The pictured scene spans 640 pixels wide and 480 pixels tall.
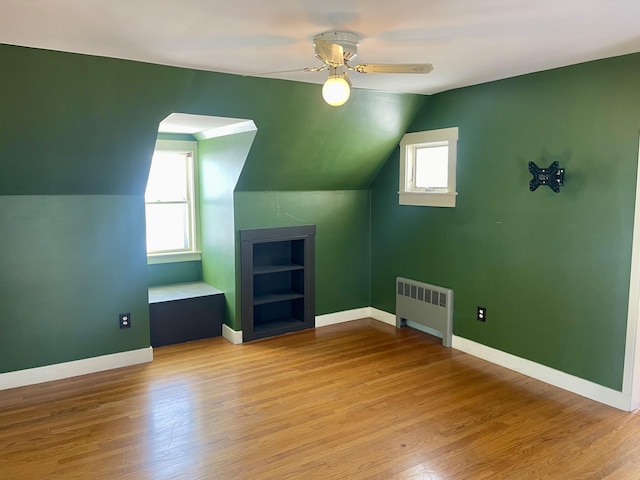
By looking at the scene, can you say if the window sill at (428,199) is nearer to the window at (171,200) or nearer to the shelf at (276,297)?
the shelf at (276,297)

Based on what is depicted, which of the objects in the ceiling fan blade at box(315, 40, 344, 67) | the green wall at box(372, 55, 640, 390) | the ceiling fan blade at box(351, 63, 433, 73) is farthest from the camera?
the green wall at box(372, 55, 640, 390)

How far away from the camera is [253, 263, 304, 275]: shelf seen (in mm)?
4675

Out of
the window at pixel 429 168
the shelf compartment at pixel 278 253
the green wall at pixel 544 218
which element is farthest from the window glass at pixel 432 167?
the shelf compartment at pixel 278 253

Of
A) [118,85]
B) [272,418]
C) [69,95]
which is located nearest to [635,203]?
[272,418]

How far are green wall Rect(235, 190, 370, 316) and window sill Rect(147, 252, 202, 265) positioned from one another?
0.94 meters

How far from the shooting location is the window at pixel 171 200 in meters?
4.95

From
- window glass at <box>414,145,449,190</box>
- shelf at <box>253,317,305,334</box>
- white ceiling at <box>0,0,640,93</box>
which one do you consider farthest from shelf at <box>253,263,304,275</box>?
white ceiling at <box>0,0,640,93</box>

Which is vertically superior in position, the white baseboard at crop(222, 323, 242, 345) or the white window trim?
the white window trim

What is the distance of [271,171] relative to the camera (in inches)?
174

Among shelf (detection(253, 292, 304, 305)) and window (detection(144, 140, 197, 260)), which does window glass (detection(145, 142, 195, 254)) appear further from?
shelf (detection(253, 292, 304, 305))

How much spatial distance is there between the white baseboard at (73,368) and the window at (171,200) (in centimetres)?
125

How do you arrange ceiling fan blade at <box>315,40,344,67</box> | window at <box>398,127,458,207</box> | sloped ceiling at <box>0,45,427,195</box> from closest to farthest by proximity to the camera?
ceiling fan blade at <box>315,40,344,67</box> → sloped ceiling at <box>0,45,427,195</box> → window at <box>398,127,458,207</box>

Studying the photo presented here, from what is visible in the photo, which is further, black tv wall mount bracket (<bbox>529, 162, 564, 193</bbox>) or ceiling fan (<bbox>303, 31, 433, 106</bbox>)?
black tv wall mount bracket (<bbox>529, 162, 564, 193</bbox>)

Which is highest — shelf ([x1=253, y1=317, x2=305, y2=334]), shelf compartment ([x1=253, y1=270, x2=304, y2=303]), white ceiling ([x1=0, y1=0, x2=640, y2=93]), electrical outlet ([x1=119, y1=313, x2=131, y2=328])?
white ceiling ([x1=0, y1=0, x2=640, y2=93])
